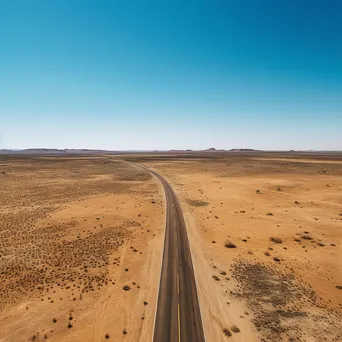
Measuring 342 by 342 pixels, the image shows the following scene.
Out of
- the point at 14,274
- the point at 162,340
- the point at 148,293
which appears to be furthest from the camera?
the point at 14,274

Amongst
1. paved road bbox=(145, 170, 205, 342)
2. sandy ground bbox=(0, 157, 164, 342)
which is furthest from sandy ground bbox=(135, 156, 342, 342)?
sandy ground bbox=(0, 157, 164, 342)

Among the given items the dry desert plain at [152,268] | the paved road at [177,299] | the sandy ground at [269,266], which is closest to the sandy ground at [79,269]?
the dry desert plain at [152,268]

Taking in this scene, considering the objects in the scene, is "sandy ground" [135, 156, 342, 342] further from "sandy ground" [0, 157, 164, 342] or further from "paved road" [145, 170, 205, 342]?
"sandy ground" [0, 157, 164, 342]

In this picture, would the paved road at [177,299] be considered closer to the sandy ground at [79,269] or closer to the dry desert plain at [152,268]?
the dry desert plain at [152,268]

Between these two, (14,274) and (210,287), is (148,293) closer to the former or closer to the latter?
(210,287)

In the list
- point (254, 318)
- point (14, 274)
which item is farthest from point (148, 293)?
Result: point (14, 274)

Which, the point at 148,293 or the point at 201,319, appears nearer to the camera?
the point at 201,319
